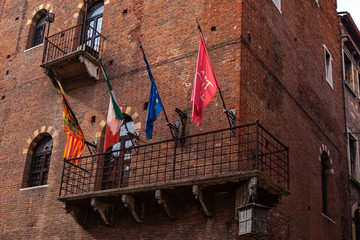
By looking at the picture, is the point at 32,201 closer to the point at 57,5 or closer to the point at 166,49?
the point at 166,49

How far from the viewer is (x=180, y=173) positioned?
499 inches

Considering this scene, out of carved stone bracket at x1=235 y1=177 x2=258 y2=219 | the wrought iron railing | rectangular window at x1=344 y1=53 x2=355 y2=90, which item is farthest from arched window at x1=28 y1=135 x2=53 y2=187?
rectangular window at x1=344 y1=53 x2=355 y2=90

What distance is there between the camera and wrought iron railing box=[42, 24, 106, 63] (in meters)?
16.8

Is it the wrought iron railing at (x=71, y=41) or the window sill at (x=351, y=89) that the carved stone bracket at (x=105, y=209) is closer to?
the wrought iron railing at (x=71, y=41)

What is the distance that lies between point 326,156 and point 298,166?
126 inches

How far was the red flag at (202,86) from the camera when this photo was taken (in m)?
11.6

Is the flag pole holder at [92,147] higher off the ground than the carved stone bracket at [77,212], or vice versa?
the flag pole holder at [92,147]

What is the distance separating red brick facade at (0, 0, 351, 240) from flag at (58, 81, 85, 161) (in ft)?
2.45

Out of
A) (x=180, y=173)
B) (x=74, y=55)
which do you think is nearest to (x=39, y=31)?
(x=74, y=55)

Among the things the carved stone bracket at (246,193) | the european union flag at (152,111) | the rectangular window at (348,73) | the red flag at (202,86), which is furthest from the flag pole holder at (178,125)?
the rectangular window at (348,73)

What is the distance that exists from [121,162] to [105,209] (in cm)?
153

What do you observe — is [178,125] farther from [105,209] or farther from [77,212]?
[77,212]

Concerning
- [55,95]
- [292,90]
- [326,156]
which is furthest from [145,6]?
[326,156]

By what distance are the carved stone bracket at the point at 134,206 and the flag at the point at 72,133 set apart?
100 inches
